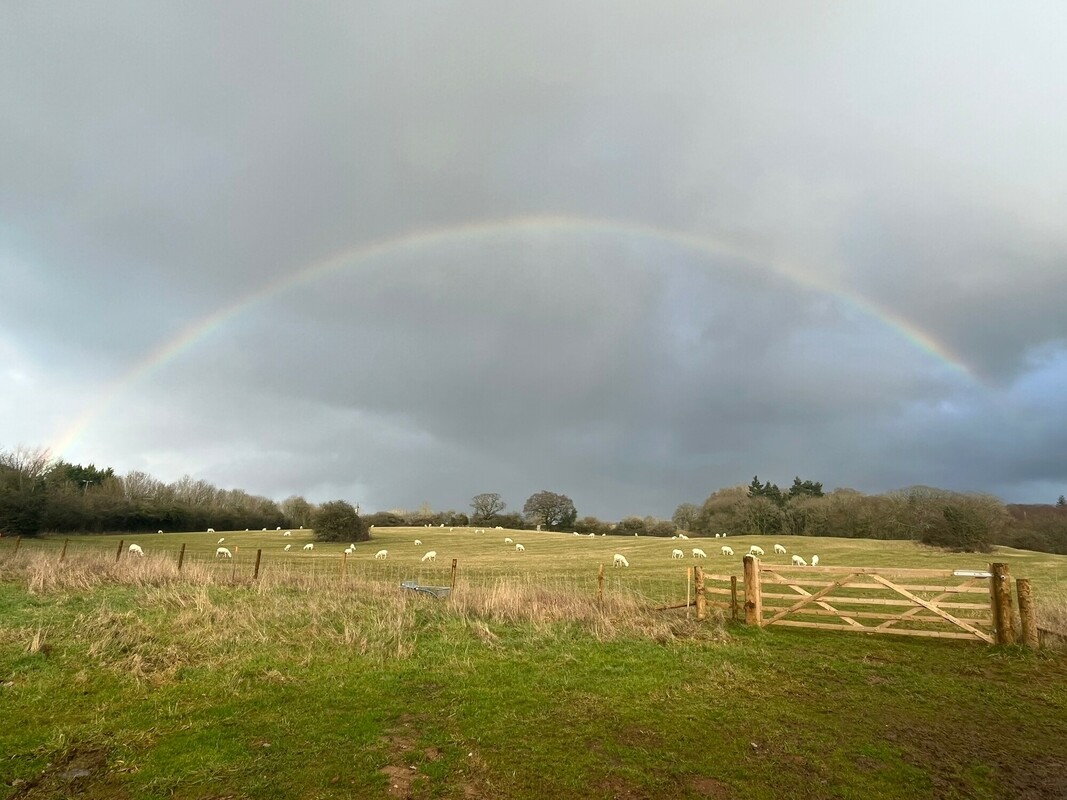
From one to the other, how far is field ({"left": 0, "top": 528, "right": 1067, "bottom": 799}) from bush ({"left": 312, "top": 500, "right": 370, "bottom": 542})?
174 ft

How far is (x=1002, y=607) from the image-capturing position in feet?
44.1

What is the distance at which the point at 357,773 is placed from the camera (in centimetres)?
646

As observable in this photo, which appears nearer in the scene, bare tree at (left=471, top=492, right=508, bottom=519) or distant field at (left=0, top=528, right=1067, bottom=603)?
distant field at (left=0, top=528, right=1067, bottom=603)

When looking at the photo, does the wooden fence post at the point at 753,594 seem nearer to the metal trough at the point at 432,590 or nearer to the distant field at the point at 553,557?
the distant field at the point at 553,557

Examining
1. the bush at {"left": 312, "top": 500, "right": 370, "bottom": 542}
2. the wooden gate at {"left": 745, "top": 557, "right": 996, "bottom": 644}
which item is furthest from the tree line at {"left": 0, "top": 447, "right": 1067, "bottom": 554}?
the wooden gate at {"left": 745, "top": 557, "right": 996, "bottom": 644}

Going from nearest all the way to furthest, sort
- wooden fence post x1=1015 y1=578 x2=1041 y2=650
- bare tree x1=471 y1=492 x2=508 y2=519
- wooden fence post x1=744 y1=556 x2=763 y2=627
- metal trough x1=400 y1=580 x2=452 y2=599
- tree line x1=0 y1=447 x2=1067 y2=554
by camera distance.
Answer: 1. wooden fence post x1=1015 y1=578 x2=1041 y2=650
2. wooden fence post x1=744 y1=556 x2=763 y2=627
3. metal trough x1=400 y1=580 x2=452 y2=599
4. tree line x1=0 y1=447 x2=1067 y2=554
5. bare tree x1=471 y1=492 x2=508 y2=519

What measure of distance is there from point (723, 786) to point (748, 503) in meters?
95.1

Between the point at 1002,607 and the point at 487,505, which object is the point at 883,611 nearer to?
the point at 1002,607

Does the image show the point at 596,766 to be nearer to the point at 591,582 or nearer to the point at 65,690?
the point at 65,690

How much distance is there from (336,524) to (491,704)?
64304 millimetres

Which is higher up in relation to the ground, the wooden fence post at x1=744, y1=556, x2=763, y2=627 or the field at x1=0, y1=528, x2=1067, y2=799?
the wooden fence post at x1=744, y1=556, x2=763, y2=627

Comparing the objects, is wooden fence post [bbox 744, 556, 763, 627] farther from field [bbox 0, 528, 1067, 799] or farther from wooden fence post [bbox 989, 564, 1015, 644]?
wooden fence post [bbox 989, 564, 1015, 644]

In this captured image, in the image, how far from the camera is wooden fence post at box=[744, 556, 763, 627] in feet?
50.9

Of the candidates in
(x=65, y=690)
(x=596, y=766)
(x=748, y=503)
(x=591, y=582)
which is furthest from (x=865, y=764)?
(x=748, y=503)
